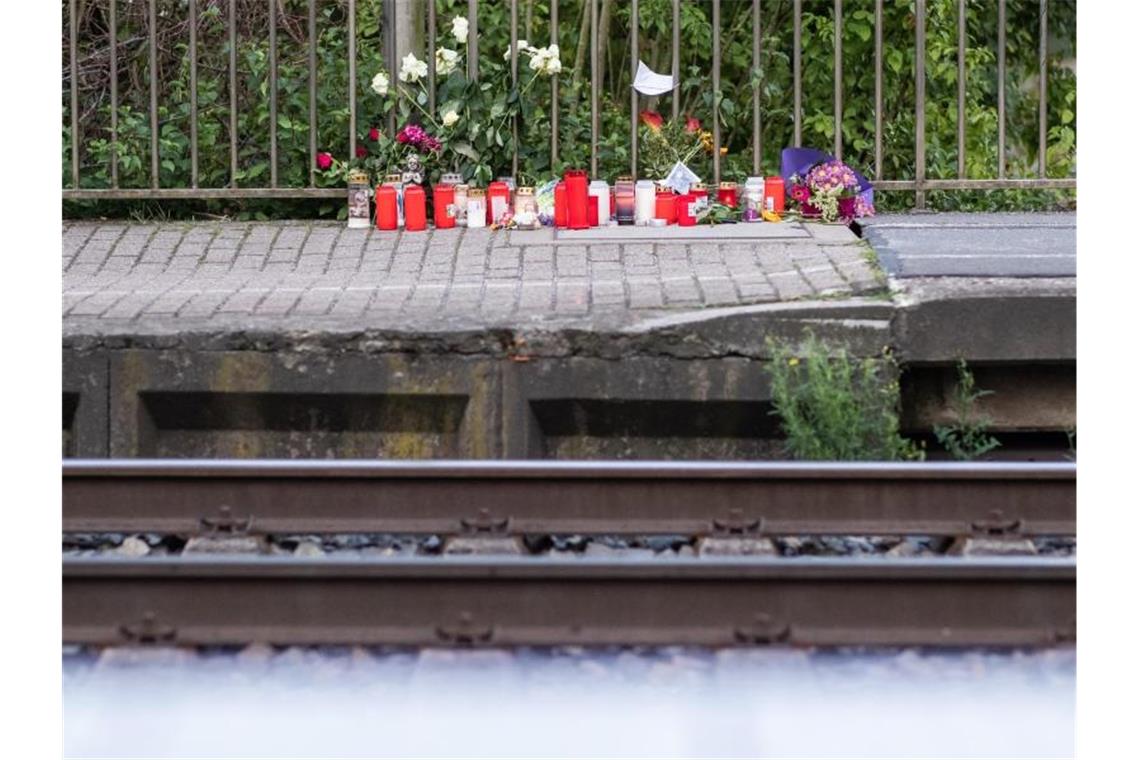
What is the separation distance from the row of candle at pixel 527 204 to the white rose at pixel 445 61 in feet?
2.21

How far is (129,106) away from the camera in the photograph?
10406 millimetres

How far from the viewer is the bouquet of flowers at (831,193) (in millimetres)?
9508

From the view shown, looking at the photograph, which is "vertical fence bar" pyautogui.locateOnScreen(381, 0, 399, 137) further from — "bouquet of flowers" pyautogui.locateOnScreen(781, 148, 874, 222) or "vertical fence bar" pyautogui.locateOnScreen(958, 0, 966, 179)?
"vertical fence bar" pyautogui.locateOnScreen(958, 0, 966, 179)

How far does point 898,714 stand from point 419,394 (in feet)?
10.5

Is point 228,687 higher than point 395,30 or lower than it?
lower

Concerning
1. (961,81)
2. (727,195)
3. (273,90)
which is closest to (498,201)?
(727,195)

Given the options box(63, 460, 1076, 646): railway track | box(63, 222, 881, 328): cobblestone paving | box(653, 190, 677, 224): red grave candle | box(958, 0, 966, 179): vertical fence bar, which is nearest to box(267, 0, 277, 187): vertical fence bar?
box(63, 222, 881, 328): cobblestone paving

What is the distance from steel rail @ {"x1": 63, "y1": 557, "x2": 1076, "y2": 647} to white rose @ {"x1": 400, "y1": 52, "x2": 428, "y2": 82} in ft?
18.7

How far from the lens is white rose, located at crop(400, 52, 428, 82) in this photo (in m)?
9.84

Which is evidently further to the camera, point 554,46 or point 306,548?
point 554,46

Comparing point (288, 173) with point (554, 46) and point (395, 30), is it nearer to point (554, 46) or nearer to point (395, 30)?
point (395, 30)

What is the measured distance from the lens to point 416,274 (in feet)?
27.2

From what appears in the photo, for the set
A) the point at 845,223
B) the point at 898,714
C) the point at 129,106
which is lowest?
the point at 898,714

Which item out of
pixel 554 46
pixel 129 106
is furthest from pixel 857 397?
pixel 129 106
